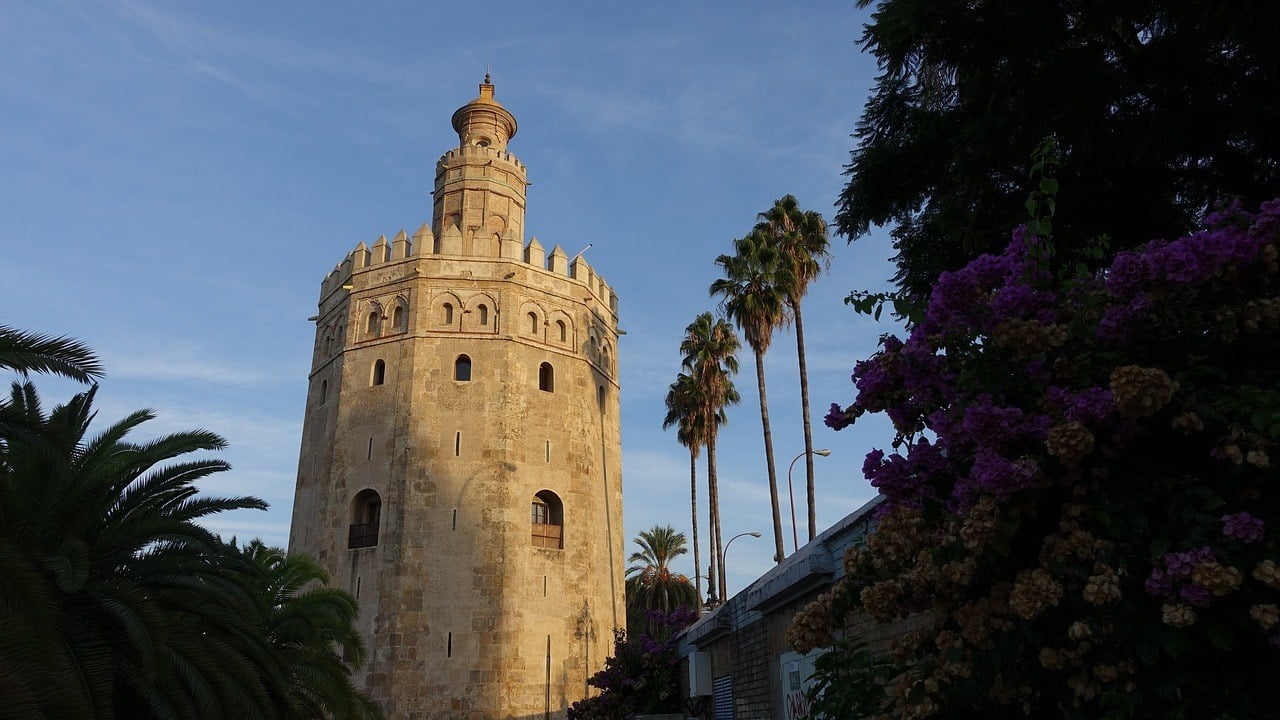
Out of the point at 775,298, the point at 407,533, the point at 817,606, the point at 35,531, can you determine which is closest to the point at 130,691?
the point at 35,531

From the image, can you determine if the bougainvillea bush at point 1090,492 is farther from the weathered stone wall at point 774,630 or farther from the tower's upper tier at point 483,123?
the tower's upper tier at point 483,123

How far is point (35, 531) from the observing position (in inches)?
412

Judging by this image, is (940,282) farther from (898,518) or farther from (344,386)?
(344,386)

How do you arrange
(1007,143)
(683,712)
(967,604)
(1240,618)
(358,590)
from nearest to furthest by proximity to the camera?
(1240,618) → (967,604) → (1007,143) → (683,712) → (358,590)

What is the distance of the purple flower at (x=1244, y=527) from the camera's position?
158 inches

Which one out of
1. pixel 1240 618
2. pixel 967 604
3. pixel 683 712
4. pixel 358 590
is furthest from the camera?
pixel 358 590

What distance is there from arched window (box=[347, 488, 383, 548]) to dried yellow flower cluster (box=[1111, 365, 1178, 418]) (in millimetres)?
22587

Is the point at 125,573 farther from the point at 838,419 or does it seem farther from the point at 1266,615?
the point at 1266,615

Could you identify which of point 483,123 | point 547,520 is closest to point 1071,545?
point 547,520

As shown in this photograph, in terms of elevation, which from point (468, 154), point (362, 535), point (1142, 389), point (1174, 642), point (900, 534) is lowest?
point (1174, 642)

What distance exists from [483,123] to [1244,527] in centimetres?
2871

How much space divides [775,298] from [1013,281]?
2110 cm

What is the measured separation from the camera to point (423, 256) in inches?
1081

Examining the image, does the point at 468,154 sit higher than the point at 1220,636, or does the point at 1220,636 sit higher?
the point at 468,154
